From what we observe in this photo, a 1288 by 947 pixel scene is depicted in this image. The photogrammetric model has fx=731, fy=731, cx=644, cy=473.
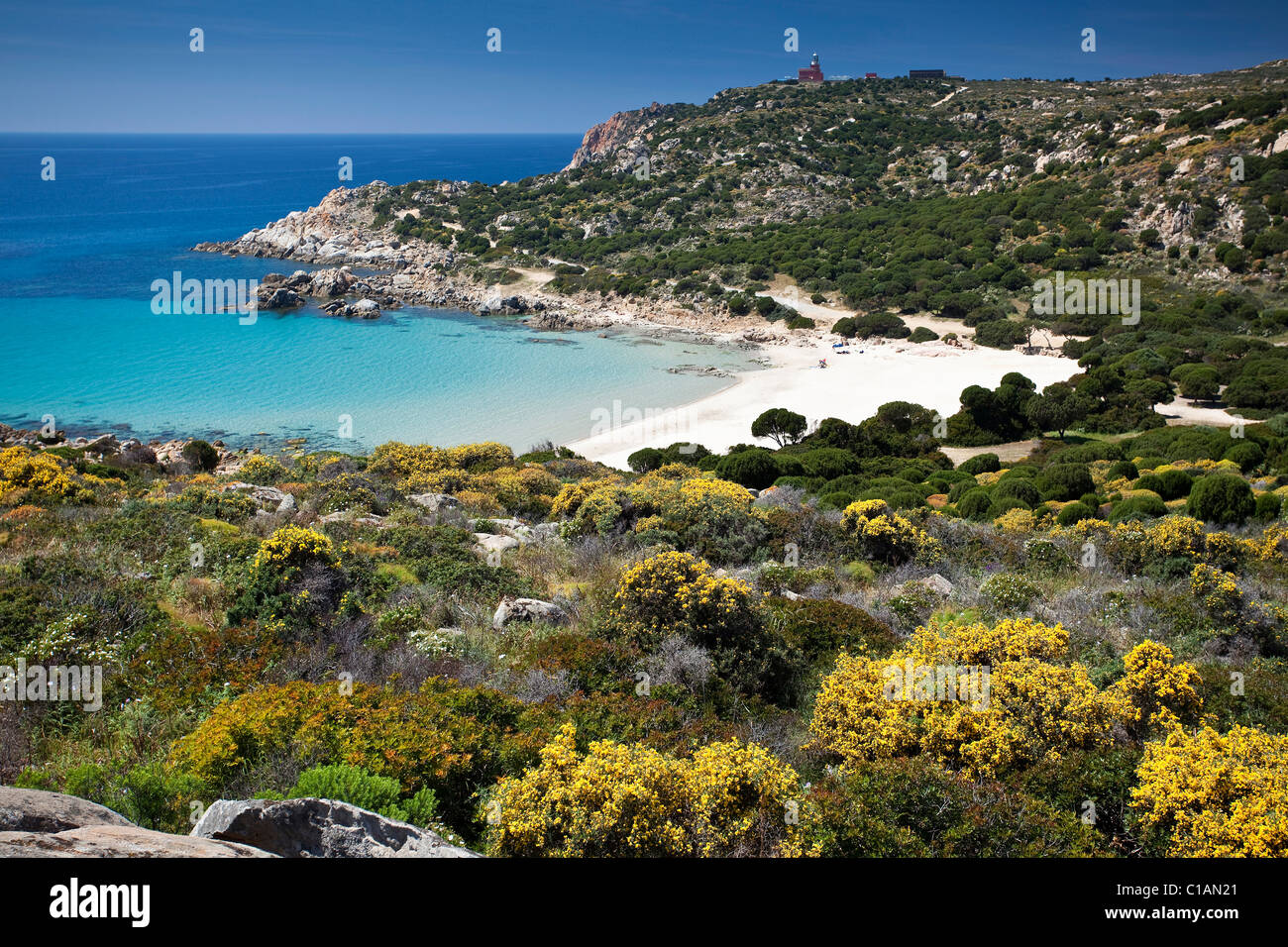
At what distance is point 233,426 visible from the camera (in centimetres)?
2898

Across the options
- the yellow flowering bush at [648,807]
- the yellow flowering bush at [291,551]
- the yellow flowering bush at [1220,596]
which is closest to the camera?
the yellow flowering bush at [648,807]

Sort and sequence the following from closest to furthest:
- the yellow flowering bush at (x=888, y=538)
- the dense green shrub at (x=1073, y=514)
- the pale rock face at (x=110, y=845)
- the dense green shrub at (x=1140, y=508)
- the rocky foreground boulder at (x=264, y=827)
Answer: the pale rock face at (x=110, y=845) → the rocky foreground boulder at (x=264, y=827) → the yellow flowering bush at (x=888, y=538) → the dense green shrub at (x=1140, y=508) → the dense green shrub at (x=1073, y=514)

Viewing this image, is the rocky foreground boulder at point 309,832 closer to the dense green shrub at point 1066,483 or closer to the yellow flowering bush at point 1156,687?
the yellow flowering bush at point 1156,687

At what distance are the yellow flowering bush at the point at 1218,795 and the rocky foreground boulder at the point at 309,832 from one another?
13.1 feet

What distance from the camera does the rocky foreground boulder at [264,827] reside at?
2.90 meters

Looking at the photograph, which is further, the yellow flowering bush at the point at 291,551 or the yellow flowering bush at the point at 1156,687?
the yellow flowering bush at the point at 291,551

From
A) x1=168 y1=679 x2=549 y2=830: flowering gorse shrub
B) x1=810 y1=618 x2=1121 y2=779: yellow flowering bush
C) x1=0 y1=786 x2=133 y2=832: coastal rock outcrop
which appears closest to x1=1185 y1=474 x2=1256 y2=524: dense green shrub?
x1=810 y1=618 x2=1121 y2=779: yellow flowering bush

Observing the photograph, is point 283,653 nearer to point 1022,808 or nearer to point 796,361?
point 1022,808

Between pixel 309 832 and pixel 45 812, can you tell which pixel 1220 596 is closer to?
pixel 309 832

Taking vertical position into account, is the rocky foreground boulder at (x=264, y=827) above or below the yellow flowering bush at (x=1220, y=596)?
above

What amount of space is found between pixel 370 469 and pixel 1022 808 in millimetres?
16531

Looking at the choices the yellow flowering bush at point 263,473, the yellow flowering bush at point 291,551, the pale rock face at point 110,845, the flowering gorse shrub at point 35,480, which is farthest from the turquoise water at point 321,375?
the pale rock face at point 110,845

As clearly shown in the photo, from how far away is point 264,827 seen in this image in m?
3.26
